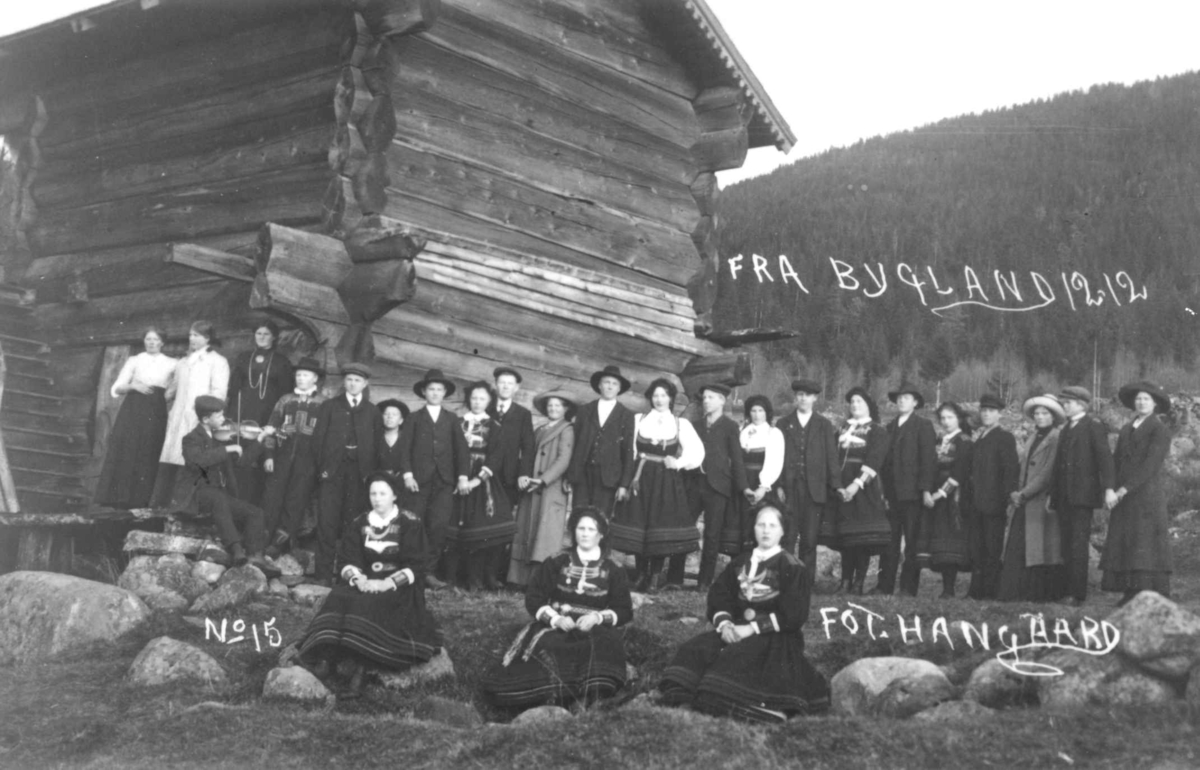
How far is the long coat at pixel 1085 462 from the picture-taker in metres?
10.8

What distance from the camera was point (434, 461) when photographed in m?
11.4

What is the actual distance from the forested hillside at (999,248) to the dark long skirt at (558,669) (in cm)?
1287

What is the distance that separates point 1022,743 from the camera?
6531mm

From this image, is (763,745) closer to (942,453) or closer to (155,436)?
(942,453)

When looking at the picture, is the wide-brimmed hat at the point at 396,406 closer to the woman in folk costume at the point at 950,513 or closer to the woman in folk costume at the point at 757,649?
the woman in folk costume at the point at 757,649

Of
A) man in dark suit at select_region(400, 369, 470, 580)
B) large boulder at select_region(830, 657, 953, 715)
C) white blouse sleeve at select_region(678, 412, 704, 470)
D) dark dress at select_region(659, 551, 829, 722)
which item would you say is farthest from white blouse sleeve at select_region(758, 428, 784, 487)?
large boulder at select_region(830, 657, 953, 715)

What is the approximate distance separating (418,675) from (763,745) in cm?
290

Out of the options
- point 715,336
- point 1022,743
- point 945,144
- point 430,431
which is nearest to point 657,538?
point 430,431

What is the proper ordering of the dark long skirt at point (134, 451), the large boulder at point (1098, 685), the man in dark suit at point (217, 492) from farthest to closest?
the dark long skirt at point (134, 451) < the man in dark suit at point (217, 492) < the large boulder at point (1098, 685)

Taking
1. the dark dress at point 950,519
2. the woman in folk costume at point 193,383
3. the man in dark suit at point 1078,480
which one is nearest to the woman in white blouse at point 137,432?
the woman in folk costume at point 193,383

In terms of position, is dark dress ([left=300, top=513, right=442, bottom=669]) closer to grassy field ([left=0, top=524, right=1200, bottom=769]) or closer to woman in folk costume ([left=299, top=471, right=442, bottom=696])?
woman in folk costume ([left=299, top=471, right=442, bottom=696])

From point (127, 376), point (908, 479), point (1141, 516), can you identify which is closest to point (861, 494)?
point (908, 479)

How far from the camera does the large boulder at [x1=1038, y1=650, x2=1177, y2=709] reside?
711 centimetres

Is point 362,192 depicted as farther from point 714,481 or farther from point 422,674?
point 422,674
